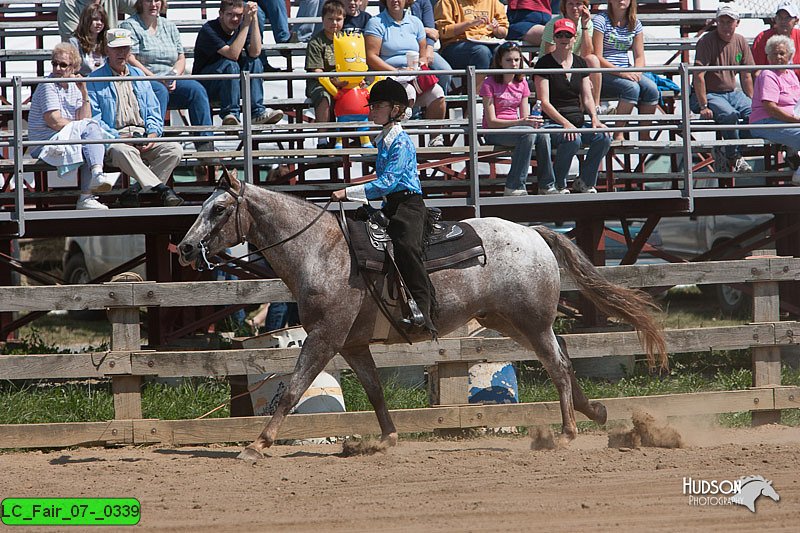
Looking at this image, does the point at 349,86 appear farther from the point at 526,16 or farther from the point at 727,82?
the point at 727,82

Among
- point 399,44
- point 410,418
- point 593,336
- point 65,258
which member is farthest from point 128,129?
point 65,258

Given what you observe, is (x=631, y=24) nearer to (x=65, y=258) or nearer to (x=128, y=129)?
(x=128, y=129)

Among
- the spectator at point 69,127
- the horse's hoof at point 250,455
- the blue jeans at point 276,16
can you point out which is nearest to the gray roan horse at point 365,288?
the horse's hoof at point 250,455

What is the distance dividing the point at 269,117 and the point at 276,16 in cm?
269

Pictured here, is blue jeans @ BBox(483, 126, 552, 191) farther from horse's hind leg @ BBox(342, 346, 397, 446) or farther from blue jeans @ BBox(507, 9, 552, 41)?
blue jeans @ BBox(507, 9, 552, 41)

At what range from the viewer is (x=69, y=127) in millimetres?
9953

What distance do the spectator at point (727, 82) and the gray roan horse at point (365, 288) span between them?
387cm

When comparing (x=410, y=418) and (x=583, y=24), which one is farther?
(x=583, y=24)

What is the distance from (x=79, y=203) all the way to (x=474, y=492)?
5196mm

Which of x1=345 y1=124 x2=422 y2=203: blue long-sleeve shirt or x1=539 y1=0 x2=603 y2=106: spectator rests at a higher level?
x1=539 y1=0 x2=603 y2=106: spectator

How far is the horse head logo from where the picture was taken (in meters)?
6.42

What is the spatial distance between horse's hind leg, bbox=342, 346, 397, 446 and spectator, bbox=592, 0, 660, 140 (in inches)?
199

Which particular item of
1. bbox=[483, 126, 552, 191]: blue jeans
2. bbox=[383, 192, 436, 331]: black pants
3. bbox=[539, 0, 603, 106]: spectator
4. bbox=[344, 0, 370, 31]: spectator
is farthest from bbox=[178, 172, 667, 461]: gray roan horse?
bbox=[344, 0, 370, 31]: spectator

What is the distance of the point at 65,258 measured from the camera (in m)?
18.1
